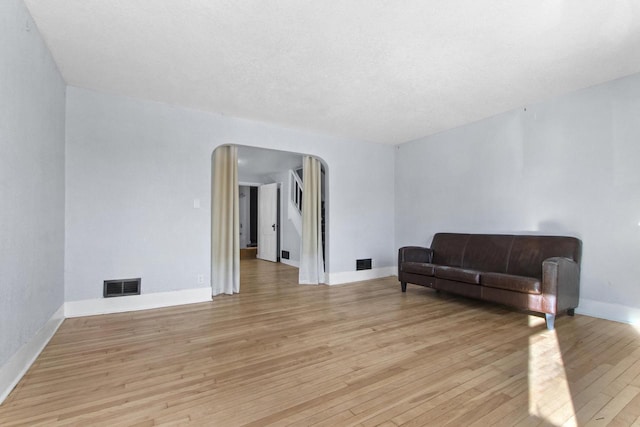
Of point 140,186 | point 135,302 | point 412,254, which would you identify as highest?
point 140,186

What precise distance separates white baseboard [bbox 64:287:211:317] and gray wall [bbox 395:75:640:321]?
152 inches

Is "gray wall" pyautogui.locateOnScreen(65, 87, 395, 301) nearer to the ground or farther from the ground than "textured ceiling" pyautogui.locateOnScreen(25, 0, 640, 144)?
nearer to the ground

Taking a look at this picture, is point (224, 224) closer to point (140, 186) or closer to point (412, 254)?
point (140, 186)

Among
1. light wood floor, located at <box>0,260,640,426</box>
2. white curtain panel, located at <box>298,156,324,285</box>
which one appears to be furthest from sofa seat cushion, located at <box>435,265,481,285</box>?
white curtain panel, located at <box>298,156,324,285</box>

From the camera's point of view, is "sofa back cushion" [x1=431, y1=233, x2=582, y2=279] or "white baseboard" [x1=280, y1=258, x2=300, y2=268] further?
"white baseboard" [x1=280, y1=258, x2=300, y2=268]

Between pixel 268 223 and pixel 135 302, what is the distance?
15.8ft

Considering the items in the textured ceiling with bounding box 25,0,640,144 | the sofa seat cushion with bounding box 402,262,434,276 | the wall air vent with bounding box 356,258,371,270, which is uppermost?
the textured ceiling with bounding box 25,0,640,144

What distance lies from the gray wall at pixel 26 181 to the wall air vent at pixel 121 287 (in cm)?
48

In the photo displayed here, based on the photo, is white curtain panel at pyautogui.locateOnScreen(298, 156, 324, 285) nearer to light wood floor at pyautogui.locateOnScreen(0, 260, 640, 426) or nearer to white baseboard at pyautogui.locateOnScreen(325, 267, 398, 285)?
white baseboard at pyautogui.locateOnScreen(325, 267, 398, 285)

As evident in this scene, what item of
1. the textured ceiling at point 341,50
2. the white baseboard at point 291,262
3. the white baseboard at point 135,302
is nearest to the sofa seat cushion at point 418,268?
the textured ceiling at point 341,50

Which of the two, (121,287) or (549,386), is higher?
(121,287)

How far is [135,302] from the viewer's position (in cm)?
360

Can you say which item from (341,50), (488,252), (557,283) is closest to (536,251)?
(488,252)

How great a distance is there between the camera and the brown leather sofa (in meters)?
3.03
